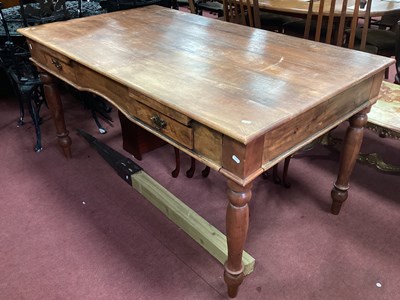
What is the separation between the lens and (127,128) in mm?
2209

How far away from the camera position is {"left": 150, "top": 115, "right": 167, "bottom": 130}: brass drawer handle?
3.85 ft

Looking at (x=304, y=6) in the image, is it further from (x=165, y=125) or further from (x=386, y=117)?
(x=165, y=125)

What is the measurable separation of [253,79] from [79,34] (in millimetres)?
929

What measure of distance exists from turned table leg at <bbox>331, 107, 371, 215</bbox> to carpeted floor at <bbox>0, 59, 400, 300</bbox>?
118mm

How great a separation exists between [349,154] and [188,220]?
2.38 feet

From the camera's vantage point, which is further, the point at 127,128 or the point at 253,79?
the point at 127,128

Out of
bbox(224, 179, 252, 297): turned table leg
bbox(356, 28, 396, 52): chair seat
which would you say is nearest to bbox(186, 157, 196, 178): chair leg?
bbox(224, 179, 252, 297): turned table leg

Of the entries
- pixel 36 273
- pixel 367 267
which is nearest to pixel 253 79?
pixel 367 267

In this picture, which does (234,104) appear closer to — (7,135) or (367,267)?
(367,267)

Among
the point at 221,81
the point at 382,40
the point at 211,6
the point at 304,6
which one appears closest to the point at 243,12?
the point at 304,6

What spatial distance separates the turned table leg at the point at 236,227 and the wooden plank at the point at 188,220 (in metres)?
0.10

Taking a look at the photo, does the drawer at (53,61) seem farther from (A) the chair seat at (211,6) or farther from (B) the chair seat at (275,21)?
(A) the chair seat at (211,6)

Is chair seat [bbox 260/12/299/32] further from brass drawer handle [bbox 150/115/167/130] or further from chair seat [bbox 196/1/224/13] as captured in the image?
brass drawer handle [bbox 150/115/167/130]

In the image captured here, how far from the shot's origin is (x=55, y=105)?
2023mm
